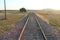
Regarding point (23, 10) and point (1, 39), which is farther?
point (23, 10)

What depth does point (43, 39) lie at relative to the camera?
10594 millimetres

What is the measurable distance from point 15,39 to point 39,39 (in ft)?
4.72

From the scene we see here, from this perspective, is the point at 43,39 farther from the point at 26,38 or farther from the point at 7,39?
the point at 7,39

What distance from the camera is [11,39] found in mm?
11008

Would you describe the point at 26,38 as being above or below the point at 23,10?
above

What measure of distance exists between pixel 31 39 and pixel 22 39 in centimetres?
53

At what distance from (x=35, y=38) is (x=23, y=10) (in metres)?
79.9
